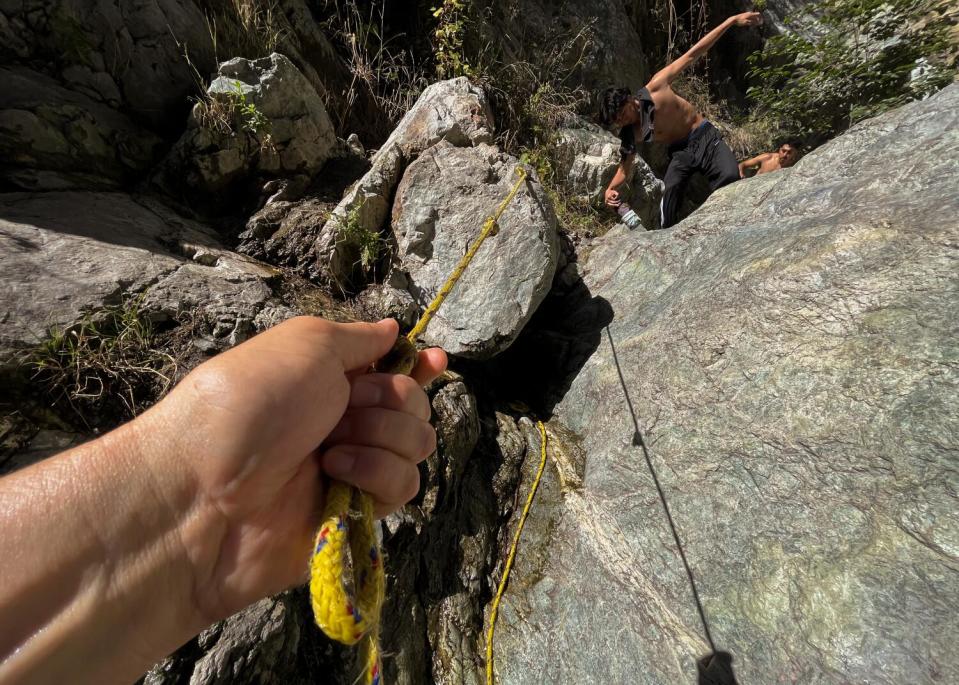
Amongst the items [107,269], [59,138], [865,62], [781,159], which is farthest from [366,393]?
[865,62]

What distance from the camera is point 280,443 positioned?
1188 millimetres

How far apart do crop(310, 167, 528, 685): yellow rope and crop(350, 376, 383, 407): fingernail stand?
0.94 feet

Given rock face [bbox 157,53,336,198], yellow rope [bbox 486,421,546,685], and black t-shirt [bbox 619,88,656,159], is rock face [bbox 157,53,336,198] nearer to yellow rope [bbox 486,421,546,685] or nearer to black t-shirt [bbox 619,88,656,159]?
yellow rope [bbox 486,421,546,685]

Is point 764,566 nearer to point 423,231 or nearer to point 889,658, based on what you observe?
point 889,658

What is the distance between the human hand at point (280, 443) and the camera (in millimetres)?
1106

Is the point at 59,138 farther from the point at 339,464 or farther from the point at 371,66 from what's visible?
the point at 339,464

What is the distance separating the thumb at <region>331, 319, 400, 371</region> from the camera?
1.37 metres

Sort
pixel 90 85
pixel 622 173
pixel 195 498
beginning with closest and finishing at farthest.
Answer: pixel 195 498 → pixel 90 85 → pixel 622 173

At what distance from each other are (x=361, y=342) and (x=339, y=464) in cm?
41

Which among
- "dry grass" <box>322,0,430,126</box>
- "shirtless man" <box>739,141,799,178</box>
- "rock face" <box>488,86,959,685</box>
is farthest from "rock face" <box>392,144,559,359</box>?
"shirtless man" <box>739,141,799,178</box>

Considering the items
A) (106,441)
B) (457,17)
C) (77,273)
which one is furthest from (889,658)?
(457,17)

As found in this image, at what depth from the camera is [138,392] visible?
83.9 inches

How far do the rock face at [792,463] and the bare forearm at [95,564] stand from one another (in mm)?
2041

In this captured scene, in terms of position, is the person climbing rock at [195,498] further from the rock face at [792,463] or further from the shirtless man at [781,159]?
the shirtless man at [781,159]
